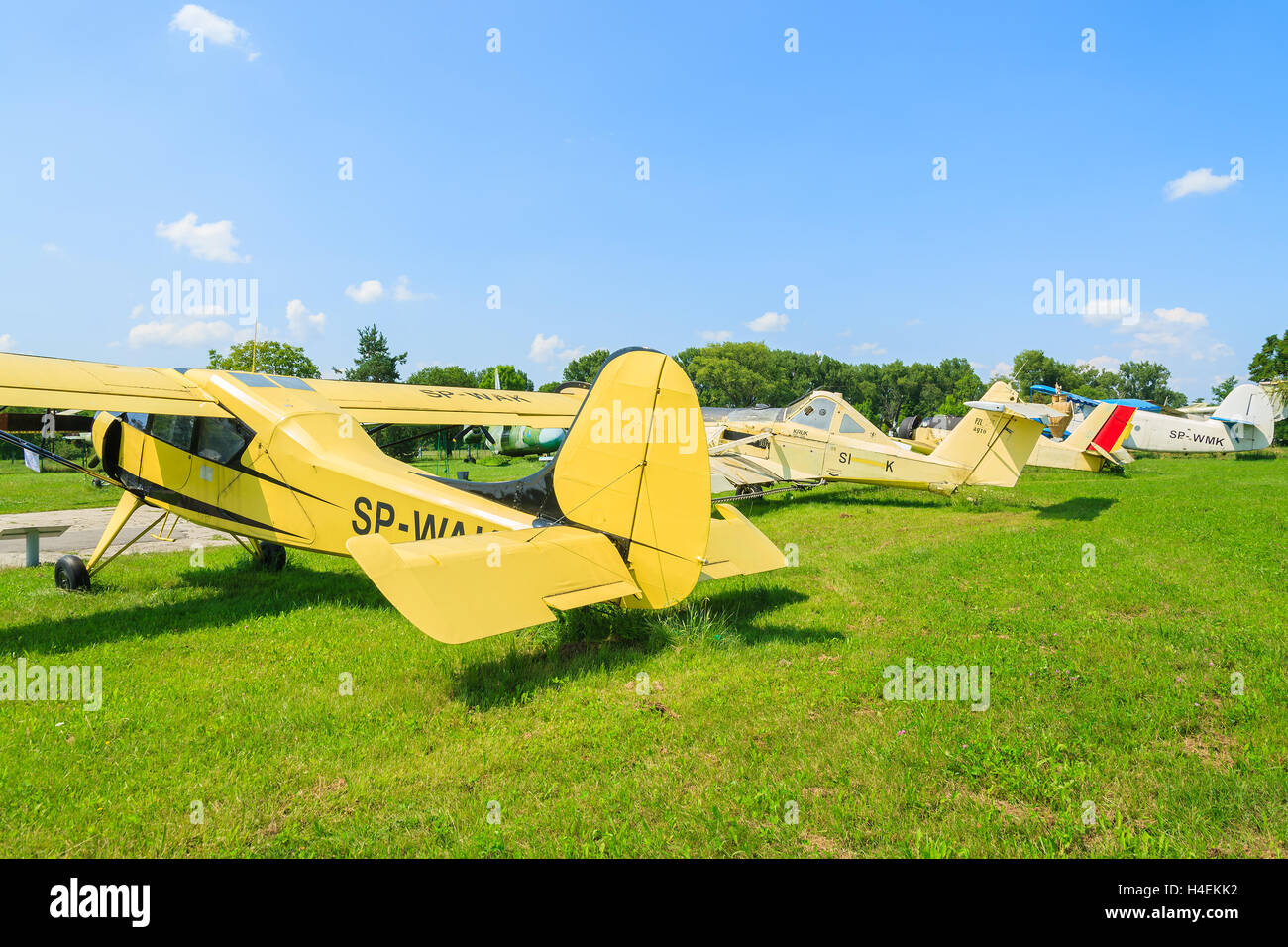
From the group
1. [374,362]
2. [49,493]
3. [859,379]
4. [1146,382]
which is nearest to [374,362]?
[374,362]

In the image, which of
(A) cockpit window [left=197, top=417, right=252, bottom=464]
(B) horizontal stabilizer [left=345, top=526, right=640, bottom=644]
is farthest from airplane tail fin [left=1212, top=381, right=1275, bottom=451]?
(A) cockpit window [left=197, top=417, right=252, bottom=464]

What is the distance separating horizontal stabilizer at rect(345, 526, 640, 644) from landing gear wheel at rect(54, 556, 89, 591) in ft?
17.9

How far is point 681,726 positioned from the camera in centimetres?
434

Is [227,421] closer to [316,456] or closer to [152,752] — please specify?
[316,456]

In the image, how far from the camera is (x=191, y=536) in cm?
1227

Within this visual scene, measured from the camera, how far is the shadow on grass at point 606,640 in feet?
16.7

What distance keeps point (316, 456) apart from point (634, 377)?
3839 mm

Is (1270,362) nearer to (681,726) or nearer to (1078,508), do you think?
(1078,508)

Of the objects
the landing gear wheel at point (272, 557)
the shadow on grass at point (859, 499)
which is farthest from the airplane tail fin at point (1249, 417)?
the landing gear wheel at point (272, 557)

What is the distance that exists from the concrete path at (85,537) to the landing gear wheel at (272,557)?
7.37 ft

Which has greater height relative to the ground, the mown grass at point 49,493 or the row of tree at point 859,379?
the row of tree at point 859,379

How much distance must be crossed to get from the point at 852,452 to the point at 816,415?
141 centimetres

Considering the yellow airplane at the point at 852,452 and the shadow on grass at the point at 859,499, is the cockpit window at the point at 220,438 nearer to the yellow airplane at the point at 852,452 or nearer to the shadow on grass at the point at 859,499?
the shadow on grass at the point at 859,499
